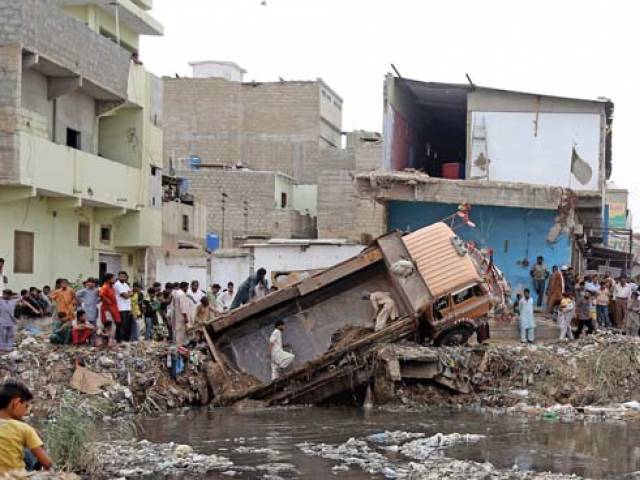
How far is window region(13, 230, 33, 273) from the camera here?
23.6m

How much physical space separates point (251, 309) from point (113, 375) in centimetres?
236

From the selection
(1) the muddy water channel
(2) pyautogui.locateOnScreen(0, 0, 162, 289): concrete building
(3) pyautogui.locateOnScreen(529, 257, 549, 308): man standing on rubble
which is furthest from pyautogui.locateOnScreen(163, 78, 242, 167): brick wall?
(1) the muddy water channel

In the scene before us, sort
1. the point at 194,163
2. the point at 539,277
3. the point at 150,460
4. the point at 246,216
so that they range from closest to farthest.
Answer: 1. the point at 150,460
2. the point at 539,277
3. the point at 246,216
4. the point at 194,163

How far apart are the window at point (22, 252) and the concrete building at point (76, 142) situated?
3cm

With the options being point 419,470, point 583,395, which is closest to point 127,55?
point 583,395

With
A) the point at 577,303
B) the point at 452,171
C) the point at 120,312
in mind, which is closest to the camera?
the point at 120,312

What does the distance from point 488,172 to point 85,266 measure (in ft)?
33.9

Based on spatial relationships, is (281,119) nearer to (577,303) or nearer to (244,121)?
(244,121)

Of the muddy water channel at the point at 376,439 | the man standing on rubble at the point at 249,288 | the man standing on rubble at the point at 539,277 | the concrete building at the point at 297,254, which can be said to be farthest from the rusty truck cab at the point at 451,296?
the concrete building at the point at 297,254

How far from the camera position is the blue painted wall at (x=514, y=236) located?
25484 millimetres

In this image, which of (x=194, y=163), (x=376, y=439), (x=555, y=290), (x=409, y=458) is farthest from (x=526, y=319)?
(x=194, y=163)

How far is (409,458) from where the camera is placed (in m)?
11.6

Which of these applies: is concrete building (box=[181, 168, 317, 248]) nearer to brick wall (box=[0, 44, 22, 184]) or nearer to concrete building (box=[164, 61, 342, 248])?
concrete building (box=[164, 61, 342, 248])

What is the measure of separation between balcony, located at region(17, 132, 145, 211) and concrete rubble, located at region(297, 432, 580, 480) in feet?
39.8
